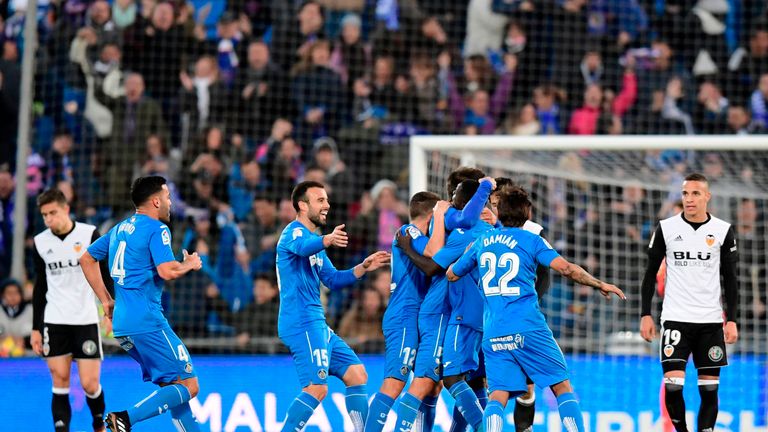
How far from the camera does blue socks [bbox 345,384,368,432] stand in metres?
9.12

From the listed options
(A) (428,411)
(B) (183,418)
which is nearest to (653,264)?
(A) (428,411)

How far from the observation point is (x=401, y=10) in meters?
16.5

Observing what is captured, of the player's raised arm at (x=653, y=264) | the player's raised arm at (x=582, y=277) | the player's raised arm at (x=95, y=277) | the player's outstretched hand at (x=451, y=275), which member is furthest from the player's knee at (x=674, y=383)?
the player's raised arm at (x=95, y=277)

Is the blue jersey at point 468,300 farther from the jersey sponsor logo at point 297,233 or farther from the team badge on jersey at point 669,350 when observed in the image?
the team badge on jersey at point 669,350

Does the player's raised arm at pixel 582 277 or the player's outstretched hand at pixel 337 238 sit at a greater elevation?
the player's outstretched hand at pixel 337 238

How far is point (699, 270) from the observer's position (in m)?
9.74

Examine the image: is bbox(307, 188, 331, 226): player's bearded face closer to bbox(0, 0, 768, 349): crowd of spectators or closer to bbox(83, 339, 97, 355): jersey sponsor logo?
bbox(83, 339, 97, 355): jersey sponsor logo

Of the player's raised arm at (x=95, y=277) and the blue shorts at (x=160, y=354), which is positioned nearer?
the blue shorts at (x=160, y=354)

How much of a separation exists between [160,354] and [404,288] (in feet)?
5.76

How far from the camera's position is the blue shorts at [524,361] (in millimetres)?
8312

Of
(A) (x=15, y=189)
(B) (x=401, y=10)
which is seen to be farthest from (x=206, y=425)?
(B) (x=401, y=10)

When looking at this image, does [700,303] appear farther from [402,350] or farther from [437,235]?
[402,350]

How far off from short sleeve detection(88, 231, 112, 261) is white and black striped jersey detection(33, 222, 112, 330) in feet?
3.90

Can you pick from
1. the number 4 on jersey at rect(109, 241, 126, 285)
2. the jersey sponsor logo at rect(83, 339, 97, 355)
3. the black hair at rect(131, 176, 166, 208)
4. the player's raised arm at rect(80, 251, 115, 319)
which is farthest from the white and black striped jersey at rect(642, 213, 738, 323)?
the jersey sponsor logo at rect(83, 339, 97, 355)
